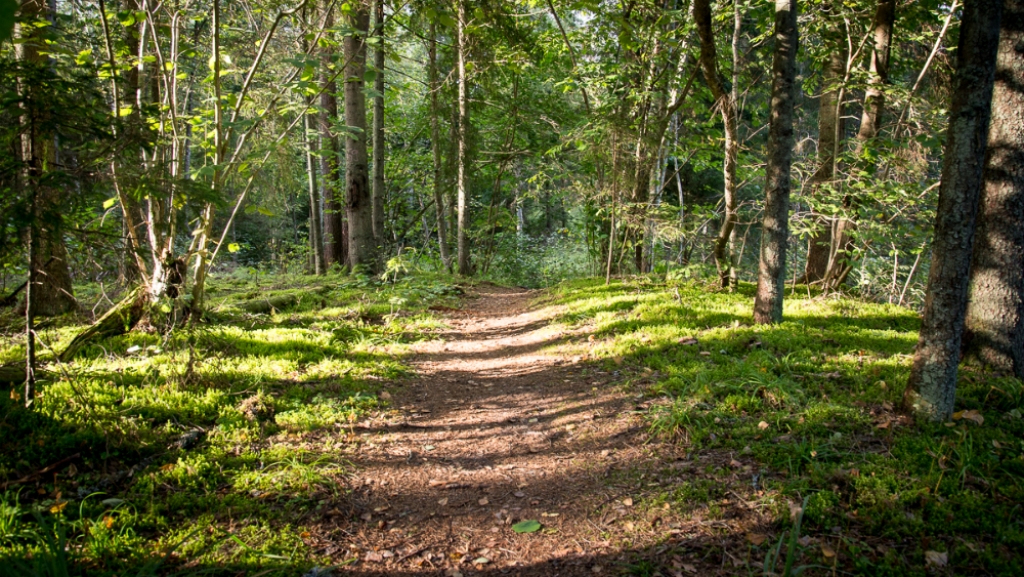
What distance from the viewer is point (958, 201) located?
366 cm

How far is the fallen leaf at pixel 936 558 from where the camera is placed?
2.81 metres

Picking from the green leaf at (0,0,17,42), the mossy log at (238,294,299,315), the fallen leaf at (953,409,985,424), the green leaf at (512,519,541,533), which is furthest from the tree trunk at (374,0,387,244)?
the green leaf at (0,0,17,42)

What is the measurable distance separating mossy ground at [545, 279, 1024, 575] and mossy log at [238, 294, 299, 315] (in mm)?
4936

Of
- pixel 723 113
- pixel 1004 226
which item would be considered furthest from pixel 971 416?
pixel 723 113

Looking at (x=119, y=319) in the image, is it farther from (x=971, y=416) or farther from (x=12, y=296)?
(x=971, y=416)

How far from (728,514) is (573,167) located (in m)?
13.2

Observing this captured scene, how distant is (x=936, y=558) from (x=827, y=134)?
27.4 feet

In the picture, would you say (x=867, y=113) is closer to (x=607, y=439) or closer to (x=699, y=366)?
(x=699, y=366)

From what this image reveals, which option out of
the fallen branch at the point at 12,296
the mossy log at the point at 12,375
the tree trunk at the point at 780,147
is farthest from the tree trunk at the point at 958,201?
the mossy log at the point at 12,375

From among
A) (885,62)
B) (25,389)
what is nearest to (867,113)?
(885,62)

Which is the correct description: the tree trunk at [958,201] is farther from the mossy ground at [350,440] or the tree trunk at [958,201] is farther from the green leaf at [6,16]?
the green leaf at [6,16]

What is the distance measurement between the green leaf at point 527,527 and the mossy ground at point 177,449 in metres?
1.31

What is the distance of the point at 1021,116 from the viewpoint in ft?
14.5

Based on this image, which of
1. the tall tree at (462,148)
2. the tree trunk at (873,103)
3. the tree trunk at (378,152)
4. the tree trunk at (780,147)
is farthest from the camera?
the tall tree at (462,148)
